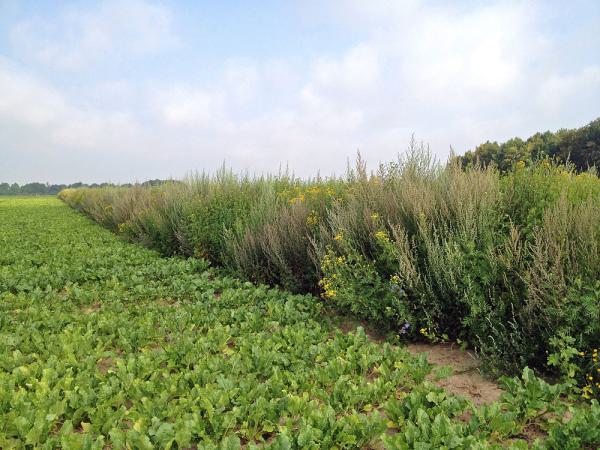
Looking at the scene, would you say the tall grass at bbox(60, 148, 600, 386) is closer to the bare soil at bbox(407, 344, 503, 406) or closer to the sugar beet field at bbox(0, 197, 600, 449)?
the bare soil at bbox(407, 344, 503, 406)

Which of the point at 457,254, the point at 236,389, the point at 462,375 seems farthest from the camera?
the point at 457,254

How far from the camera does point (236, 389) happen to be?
9.55ft

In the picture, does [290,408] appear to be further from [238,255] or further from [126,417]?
[238,255]

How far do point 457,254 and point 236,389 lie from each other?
2.23m

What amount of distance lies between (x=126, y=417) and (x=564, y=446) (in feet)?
9.02

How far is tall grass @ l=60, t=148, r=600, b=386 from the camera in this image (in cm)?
318

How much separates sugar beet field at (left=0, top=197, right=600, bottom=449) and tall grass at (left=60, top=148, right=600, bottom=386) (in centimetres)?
48

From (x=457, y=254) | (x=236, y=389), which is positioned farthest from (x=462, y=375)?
(x=236, y=389)

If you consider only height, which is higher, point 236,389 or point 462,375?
point 236,389

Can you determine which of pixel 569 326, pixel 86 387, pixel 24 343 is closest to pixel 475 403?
pixel 569 326

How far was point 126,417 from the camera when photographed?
2.69 m

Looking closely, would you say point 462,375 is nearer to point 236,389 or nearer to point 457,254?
point 457,254

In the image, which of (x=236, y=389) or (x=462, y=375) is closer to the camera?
(x=236, y=389)

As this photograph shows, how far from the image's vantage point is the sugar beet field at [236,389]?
2.41 m
